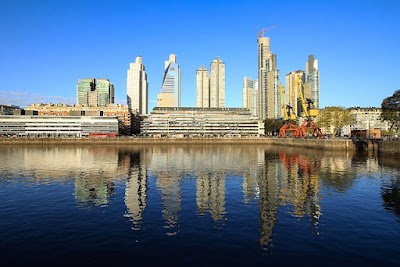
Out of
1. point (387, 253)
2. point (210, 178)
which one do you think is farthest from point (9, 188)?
A: point (387, 253)

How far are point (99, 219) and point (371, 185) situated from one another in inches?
1419

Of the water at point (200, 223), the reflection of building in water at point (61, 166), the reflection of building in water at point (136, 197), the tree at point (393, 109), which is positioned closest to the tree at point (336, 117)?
the tree at point (393, 109)

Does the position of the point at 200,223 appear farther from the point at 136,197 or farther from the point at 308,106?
the point at 308,106

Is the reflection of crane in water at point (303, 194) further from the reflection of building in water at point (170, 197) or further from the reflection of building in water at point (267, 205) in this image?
the reflection of building in water at point (170, 197)

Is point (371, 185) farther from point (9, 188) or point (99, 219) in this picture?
point (9, 188)

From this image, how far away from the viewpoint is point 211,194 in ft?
117

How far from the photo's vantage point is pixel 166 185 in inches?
1657

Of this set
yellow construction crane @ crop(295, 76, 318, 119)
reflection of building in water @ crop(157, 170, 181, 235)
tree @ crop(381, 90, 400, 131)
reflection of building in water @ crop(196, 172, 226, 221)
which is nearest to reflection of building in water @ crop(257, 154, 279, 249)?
reflection of building in water @ crop(196, 172, 226, 221)

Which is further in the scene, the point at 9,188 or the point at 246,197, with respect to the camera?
the point at 9,188

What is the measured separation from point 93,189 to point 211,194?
15122mm

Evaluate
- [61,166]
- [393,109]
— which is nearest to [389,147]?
[393,109]

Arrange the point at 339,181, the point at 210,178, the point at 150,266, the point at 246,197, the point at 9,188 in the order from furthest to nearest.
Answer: the point at 210,178 → the point at 339,181 → the point at 9,188 → the point at 246,197 → the point at 150,266

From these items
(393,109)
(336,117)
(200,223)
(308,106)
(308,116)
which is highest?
(308,106)

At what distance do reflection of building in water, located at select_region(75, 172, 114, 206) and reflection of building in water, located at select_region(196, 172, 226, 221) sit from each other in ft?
33.6
